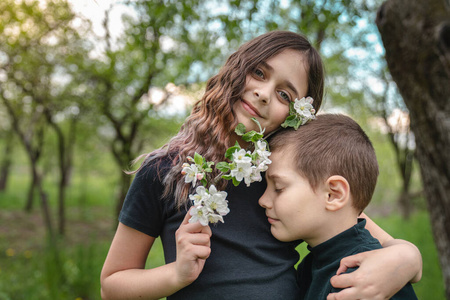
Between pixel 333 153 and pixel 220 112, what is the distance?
0.51 meters

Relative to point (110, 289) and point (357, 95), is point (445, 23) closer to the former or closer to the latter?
point (110, 289)

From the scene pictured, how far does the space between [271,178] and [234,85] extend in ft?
1.46

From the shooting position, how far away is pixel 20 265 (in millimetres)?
6273

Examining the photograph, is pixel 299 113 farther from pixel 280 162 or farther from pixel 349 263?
pixel 349 263

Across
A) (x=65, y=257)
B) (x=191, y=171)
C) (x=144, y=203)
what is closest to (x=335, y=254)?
(x=191, y=171)

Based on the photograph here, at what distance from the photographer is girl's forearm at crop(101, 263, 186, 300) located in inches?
54.0

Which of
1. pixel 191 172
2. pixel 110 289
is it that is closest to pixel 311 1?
pixel 191 172

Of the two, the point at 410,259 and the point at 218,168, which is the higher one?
the point at 218,168

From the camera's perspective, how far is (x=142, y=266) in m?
1.59

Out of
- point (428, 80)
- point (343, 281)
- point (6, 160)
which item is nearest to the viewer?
point (343, 281)

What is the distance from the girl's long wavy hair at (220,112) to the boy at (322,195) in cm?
25

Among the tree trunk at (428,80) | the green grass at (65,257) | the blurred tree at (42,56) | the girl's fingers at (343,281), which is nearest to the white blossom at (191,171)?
the girl's fingers at (343,281)

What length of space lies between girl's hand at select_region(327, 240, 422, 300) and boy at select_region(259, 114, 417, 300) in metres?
0.06

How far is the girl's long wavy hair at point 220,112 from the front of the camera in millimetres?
1532
